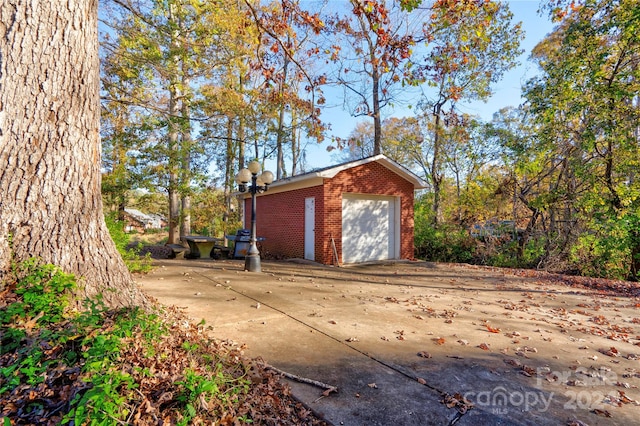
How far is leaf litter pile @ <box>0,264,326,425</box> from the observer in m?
1.70

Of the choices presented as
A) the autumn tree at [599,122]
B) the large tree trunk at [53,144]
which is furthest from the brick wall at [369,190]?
the large tree trunk at [53,144]

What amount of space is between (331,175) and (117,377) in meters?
8.24

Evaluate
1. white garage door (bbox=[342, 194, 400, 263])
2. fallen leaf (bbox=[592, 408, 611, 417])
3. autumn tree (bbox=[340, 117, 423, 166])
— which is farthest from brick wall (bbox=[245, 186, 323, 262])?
autumn tree (bbox=[340, 117, 423, 166])

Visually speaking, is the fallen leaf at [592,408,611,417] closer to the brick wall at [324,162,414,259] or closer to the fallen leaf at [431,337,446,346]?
the fallen leaf at [431,337,446,346]

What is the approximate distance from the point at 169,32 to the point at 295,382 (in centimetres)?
740

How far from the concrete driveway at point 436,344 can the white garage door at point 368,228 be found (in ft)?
11.6

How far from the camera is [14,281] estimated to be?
2.52m

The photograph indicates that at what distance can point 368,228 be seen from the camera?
10805 millimetres

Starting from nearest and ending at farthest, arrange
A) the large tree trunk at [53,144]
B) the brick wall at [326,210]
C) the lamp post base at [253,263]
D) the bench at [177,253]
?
the large tree trunk at [53,144] < the lamp post base at [253,263] < the brick wall at [326,210] < the bench at [177,253]

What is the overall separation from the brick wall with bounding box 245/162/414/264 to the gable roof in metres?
0.16

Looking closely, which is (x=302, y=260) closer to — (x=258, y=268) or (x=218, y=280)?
(x=258, y=268)

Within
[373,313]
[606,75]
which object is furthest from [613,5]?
[373,313]

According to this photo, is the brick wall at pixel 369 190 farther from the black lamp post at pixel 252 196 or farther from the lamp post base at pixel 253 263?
the lamp post base at pixel 253 263

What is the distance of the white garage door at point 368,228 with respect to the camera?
34.0 feet
